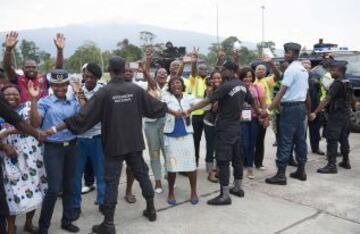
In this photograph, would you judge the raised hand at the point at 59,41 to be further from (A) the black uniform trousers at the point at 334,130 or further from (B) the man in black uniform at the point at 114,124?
(A) the black uniform trousers at the point at 334,130

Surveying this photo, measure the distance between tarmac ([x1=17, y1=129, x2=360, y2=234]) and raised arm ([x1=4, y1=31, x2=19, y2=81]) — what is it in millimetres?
1730

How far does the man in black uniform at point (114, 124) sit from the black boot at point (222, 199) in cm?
119

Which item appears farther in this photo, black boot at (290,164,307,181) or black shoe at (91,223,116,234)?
black boot at (290,164,307,181)

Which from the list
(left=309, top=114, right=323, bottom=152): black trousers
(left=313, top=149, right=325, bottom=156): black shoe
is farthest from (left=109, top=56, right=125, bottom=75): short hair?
(left=313, top=149, right=325, bottom=156): black shoe

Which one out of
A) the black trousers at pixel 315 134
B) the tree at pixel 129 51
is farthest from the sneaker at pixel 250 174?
the tree at pixel 129 51

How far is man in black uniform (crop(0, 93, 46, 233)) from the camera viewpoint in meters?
3.47

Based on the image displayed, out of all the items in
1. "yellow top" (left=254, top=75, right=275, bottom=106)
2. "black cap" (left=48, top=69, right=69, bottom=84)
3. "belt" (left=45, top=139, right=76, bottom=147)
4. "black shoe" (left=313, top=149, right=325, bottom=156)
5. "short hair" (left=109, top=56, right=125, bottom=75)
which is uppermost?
"short hair" (left=109, top=56, right=125, bottom=75)

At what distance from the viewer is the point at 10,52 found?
4691mm

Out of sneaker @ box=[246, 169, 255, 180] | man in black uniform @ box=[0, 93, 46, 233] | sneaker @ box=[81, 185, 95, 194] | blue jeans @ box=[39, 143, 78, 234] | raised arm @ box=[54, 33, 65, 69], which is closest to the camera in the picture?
man in black uniform @ box=[0, 93, 46, 233]

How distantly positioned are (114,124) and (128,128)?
160mm

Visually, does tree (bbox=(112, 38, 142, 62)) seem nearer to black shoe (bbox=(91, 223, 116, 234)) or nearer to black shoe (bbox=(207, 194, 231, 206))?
black shoe (bbox=(207, 194, 231, 206))

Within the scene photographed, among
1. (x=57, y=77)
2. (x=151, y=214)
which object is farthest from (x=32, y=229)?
(x=57, y=77)

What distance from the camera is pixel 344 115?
6.45 m

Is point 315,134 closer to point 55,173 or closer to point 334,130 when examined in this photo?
point 334,130
